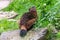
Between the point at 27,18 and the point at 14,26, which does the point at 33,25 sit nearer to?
the point at 27,18

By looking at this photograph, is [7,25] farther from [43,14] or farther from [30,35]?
[30,35]

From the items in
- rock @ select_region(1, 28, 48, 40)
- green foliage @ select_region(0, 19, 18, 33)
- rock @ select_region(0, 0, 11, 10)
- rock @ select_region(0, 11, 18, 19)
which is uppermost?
rock @ select_region(1, 28, 48, 40)

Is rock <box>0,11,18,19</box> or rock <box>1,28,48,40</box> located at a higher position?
rock <box>1,28,48,40</box>

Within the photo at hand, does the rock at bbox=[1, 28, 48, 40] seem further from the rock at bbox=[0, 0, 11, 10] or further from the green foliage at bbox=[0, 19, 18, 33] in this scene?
the rock at bbox=[0, 0, 11, 10]

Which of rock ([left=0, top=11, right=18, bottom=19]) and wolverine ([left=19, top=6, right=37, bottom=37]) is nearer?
wolverine ([left=19, top=6, right=37, bottom=37])

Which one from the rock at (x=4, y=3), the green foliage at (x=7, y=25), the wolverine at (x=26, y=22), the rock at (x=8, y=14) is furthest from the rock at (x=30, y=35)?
the rock at (x=4, y=3)

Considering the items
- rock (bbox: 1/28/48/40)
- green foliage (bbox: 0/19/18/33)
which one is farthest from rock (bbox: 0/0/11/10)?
rock (bbox: 1/28/48/40)

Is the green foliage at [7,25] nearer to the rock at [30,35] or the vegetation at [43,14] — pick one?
the vegetation at [43,14]

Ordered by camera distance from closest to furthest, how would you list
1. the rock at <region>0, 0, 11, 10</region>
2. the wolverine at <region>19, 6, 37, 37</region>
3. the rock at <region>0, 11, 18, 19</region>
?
the wolverine at <region>19, 6, 37, 37</region> → the rock at <region>0, 11, 18, 19</region> → the rock at <region>0, 0, 11, 10</region>

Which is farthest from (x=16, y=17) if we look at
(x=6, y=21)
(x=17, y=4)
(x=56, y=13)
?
(x=56, y=13)

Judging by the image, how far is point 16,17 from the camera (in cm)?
783

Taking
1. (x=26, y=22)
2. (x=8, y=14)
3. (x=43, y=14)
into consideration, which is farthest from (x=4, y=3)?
(x=26, y=22)

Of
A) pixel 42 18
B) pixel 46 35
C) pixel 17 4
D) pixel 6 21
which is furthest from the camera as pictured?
pixel 17 4

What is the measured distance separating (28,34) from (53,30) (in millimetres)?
Result: 507
